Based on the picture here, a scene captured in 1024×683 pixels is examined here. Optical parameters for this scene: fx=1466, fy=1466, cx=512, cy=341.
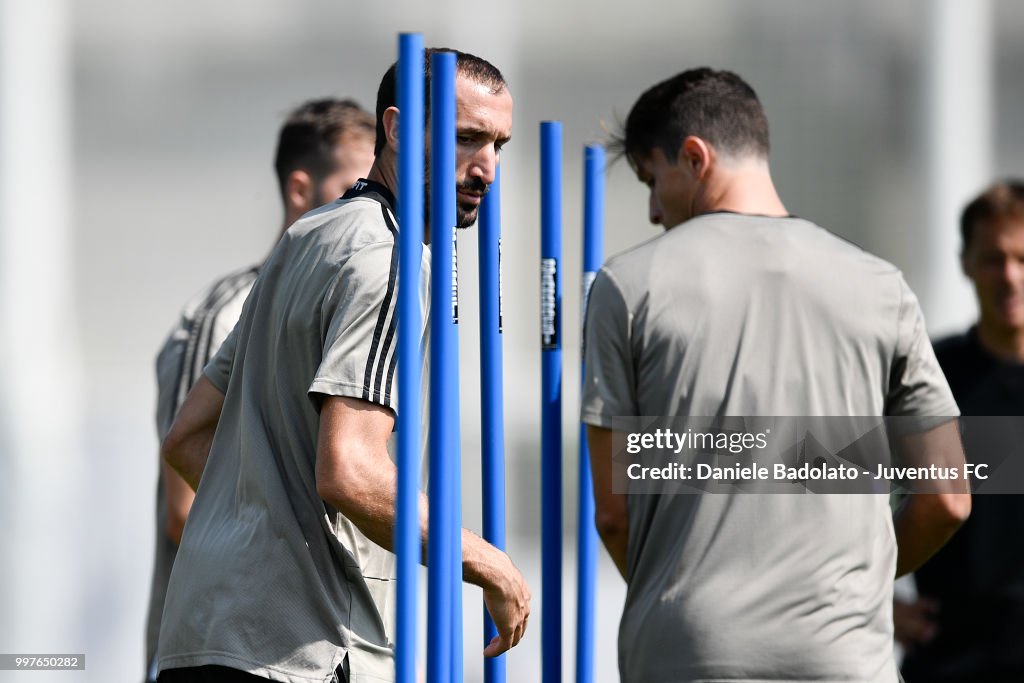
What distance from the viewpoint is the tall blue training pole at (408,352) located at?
2104 millimetres

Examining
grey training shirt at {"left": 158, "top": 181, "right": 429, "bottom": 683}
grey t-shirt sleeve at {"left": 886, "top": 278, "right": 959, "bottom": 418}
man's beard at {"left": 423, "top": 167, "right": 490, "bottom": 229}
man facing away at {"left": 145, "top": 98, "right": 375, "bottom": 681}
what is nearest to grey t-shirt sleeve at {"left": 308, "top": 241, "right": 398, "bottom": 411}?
grey training shirt at {"left": 158, "top": 181, "right": 429, "bottom": 683}

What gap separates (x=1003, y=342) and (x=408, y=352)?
1863mm

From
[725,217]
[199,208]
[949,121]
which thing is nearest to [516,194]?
[199,208]

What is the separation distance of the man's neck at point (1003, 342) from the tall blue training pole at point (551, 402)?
117 centimetres

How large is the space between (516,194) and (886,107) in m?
2.03

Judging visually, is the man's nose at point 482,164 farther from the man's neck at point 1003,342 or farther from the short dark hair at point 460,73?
the man's neck at point 1003,342

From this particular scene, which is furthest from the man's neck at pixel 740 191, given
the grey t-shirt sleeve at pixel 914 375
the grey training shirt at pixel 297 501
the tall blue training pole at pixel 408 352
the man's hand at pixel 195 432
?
the man's hand at pixel 195 432

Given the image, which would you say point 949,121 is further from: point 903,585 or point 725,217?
point 725,217

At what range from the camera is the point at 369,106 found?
753 centimetres

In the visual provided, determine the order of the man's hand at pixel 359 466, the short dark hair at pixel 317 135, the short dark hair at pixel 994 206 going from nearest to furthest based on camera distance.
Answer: the man's hand at pixel 359 466 → the short dark hair at pixel 994 206 → the short dark hair at pixel 317 135

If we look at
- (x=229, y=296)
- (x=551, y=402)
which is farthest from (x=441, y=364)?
(x=229, y=296)

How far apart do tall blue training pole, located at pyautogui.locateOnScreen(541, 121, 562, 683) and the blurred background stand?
467cm

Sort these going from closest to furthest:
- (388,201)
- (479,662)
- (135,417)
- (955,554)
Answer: (388,201)
(955,554)
(479,662)
(135,417)

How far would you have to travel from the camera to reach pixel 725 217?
2600 millimetres
